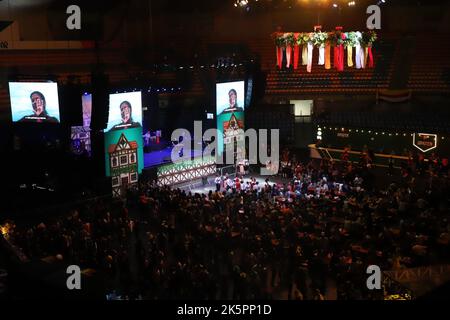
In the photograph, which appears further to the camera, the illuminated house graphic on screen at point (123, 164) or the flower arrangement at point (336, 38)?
the flower arrangement at point (336, 38)

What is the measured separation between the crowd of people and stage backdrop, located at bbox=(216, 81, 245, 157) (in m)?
6.85

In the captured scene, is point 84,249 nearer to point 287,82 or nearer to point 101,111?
point 101,111

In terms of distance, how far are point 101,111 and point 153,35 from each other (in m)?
11.8

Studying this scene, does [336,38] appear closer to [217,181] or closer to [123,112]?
[217,181]

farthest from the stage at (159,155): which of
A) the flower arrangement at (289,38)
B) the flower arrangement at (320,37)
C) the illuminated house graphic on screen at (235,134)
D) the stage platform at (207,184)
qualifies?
the flower arrangement at (320,37)

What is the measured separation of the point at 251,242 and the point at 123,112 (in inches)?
393

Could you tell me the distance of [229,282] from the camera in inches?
534

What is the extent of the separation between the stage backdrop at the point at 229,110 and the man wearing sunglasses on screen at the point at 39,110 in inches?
294

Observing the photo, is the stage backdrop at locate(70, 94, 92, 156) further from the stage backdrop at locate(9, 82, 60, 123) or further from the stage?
the stage

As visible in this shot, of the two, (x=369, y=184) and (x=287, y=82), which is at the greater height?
(x=287, y=82)

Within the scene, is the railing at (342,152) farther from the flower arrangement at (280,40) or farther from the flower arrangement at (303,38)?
the flower arrangement at (280,40)

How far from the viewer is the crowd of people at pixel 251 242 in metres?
12.6

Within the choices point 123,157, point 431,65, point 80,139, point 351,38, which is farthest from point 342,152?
point 80,139
